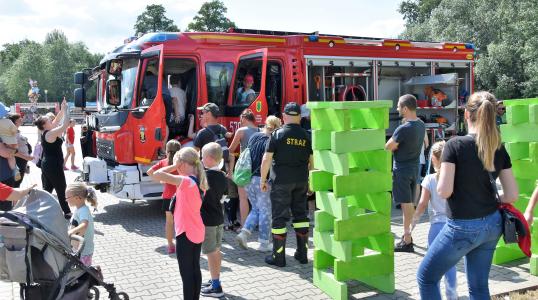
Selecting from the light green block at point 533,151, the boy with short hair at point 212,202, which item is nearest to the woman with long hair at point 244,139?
the boy with short hair at point 212,202

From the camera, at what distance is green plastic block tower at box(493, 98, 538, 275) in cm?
519

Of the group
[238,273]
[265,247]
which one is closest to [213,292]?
Answer: [238,273]

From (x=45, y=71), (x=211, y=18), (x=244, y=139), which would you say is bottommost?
(x=244, y=139)

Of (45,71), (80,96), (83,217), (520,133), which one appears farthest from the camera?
(45,71)

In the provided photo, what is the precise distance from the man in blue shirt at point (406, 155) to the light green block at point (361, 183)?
48.3 inches

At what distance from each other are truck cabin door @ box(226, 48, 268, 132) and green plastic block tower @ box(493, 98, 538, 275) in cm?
382

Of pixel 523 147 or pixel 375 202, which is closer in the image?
pixel 375 202

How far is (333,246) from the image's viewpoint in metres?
4.66

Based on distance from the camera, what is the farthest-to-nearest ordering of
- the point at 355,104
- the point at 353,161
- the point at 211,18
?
the point at 211,18 → the point at 353,161 → the point at 355,104

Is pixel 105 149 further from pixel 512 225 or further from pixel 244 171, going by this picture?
pixel 512 225

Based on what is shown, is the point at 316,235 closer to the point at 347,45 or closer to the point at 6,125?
the point at 6,125

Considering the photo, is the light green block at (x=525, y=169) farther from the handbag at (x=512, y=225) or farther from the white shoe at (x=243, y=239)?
the white shoe at (x=243, y=239)

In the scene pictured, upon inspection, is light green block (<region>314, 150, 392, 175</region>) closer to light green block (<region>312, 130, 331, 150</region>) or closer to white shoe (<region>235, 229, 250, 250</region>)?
light green block (<region>312, 130, 331, 150</region>)

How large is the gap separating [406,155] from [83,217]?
3648mm
